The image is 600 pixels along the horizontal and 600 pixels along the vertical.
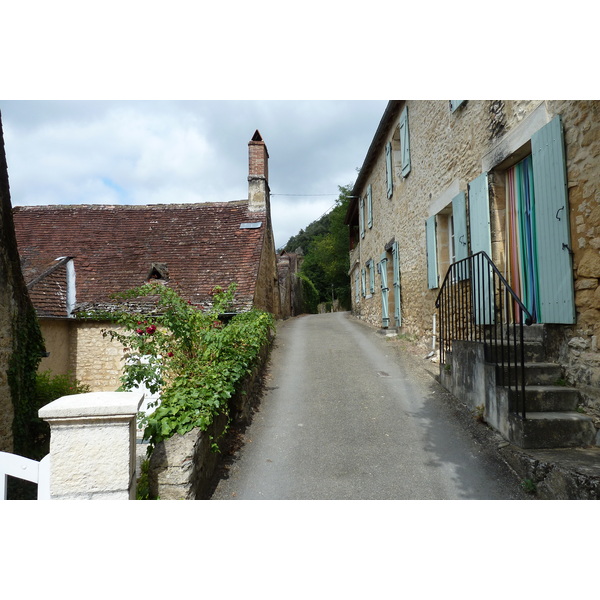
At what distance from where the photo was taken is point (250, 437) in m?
4.41

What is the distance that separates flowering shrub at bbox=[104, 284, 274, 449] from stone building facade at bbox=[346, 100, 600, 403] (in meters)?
3.41

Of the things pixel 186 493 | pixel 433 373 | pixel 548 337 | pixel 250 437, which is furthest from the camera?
pixel 433 373

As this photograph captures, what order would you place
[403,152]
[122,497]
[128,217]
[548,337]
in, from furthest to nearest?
1. [128,217]
2. [403,152]
3. [548,337]
4. [122,497]

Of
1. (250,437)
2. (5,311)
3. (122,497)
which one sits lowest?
(250,437)

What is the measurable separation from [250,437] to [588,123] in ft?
15.0

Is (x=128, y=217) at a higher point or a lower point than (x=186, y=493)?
higher

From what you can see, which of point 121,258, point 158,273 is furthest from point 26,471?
point 121,258

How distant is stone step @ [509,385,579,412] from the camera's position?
3586 mm

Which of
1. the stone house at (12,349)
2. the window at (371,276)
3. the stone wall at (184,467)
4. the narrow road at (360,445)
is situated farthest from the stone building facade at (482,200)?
the stone house at (12,349)

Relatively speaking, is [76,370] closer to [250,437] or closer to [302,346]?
[302,346]

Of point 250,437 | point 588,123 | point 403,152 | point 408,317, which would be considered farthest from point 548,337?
point 403,152

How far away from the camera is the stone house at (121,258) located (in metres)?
8.90

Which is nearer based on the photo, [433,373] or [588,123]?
[588,123]

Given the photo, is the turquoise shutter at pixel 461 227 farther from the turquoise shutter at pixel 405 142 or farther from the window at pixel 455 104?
the turquoise shutter at pixel 405 142
